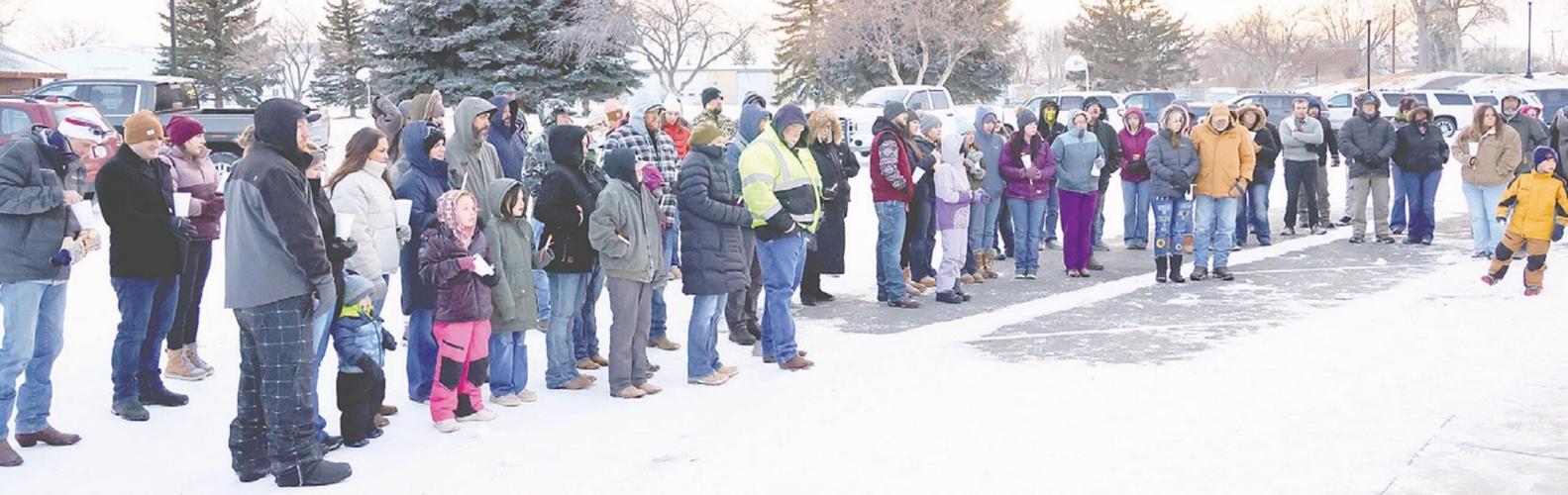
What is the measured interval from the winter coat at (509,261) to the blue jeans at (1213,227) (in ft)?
22.3

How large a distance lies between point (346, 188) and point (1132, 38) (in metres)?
66.3

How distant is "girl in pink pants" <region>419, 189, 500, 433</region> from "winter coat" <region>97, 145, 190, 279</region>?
4.31ft

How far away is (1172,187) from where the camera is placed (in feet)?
38.2

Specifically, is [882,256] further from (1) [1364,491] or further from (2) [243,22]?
(2) [243,22]

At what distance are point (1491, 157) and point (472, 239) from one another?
10285mm

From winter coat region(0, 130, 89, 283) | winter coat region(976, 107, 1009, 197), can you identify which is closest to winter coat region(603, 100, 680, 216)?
winter coat region(0, 130, 89, 283)

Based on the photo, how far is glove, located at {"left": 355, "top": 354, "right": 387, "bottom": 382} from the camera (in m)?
6.38

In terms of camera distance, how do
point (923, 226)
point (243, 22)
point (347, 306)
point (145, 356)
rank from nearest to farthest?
1. point (347, 306)
2. point (145, 356)
3. point (923, 226)
4. point (243, 22)

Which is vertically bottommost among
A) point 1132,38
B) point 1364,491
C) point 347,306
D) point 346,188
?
point 1364,491

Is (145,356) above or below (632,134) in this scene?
below

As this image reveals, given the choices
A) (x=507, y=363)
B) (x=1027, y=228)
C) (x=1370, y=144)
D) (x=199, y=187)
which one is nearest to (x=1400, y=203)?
(x=1370, y=144)

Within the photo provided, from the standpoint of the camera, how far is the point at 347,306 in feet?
20.8

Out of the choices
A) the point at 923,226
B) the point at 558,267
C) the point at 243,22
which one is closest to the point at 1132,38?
the point at 243,22

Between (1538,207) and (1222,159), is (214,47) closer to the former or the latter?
(1222,159)
